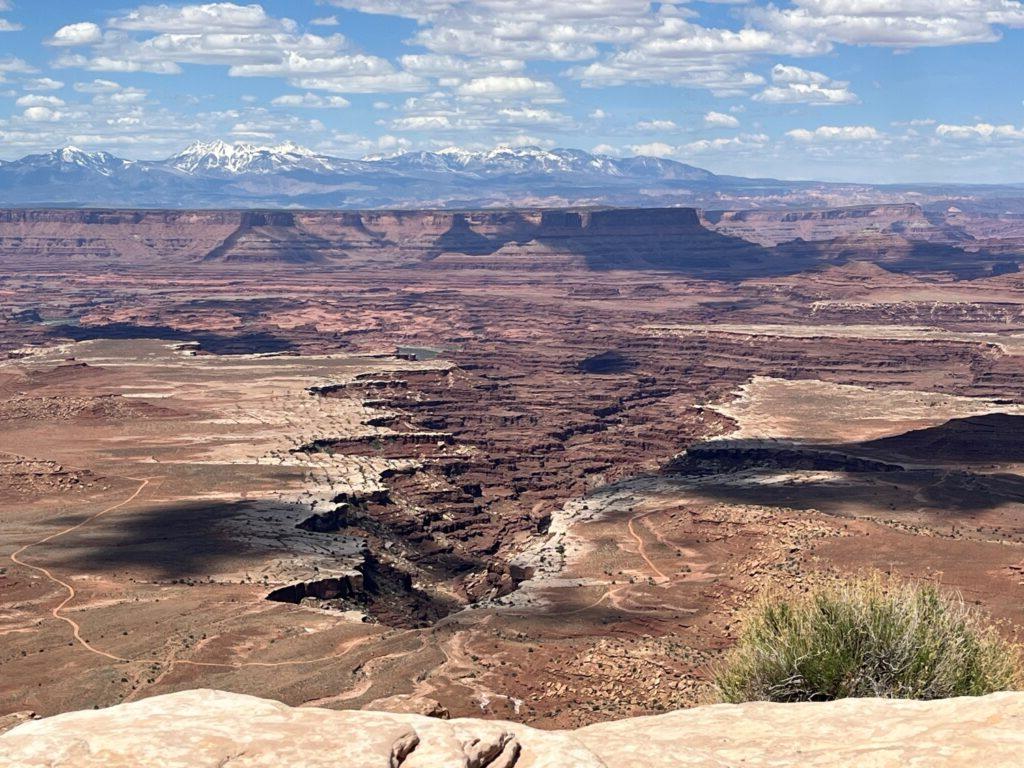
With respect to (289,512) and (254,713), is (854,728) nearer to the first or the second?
(254,713)

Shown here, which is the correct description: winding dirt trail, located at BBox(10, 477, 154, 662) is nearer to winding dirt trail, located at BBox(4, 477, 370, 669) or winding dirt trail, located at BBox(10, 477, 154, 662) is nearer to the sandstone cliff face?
winding dirt trail, located at BBox(4, 477, 370, 669)

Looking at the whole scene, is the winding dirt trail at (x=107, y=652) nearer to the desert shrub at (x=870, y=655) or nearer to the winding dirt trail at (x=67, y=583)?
the winding dirt trail at (x=67, y=583)

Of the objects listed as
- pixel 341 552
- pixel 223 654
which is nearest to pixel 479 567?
pixel 341 552

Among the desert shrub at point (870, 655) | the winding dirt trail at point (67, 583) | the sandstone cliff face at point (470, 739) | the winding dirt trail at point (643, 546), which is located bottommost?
the winding dirt trail at point (643, 546)

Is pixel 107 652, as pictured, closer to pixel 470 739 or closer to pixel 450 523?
pixel 470 739

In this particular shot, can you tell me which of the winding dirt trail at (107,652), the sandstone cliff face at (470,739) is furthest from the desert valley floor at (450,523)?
the sandstone cliff face at (470,739)

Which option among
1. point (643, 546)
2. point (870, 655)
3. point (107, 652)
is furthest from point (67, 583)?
point (870, 655)
